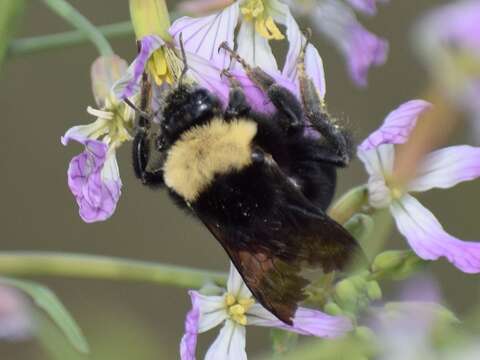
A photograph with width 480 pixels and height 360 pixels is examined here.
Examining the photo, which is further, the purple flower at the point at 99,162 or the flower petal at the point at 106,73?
the flower petal at the point at 106,73

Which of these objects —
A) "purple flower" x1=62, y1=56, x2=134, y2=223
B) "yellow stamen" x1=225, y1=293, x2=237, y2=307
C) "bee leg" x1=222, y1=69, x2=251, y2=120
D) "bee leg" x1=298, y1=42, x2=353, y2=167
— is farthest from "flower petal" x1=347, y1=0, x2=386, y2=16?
"yellow stamen" x1=225, y1=293, x2=237, y2=307

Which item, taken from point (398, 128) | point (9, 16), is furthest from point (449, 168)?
point (9, 16)

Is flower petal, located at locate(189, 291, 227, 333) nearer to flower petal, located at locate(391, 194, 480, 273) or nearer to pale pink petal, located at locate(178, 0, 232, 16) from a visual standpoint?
flower petal, located at locate(391, 194, 480, 273)

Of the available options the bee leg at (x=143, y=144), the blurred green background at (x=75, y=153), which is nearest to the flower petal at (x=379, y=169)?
the bee leg at (x=143, y=144)

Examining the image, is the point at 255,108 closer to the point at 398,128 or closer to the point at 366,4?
the point at 398,128

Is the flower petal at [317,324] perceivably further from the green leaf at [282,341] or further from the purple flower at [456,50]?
the purple flower at [456,50]

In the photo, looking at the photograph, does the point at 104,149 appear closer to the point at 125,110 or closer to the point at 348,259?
the point at 125,110

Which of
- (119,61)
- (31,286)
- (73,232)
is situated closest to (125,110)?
(119,61)
